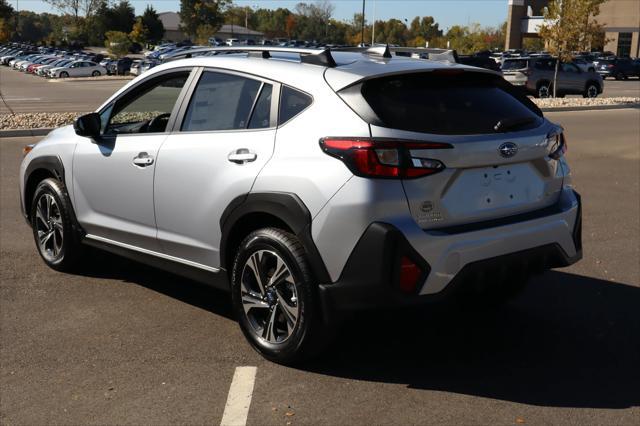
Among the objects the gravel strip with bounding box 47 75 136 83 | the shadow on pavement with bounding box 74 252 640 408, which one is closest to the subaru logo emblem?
the shadow on pavement with bounding box 74 252 640 408

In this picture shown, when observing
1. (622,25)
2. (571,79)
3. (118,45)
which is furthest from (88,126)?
(622,25)

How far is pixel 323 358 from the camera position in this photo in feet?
14.7

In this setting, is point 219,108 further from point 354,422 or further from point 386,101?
point 354,422

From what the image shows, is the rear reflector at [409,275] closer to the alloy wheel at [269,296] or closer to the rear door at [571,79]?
the alloy wheel at [269,296]

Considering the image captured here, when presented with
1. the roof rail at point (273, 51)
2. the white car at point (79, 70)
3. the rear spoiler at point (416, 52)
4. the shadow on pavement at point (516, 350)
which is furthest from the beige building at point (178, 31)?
the shadow on pavement at point (516, 350)

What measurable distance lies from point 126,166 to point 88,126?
0.49 m

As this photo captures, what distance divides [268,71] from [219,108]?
43cm

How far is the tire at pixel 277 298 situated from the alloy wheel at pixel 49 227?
217 centimetres

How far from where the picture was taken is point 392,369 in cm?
436

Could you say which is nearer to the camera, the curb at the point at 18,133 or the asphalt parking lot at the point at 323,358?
the asphalt parking lot at the point at 323,358

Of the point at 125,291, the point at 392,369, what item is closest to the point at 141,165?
the point at 125,291

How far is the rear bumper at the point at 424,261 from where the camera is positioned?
382cm

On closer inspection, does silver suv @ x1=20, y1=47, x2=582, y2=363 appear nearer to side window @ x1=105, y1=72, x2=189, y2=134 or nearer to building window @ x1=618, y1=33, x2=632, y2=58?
side window @ x1=105, y1=72, x2=189, y2=134

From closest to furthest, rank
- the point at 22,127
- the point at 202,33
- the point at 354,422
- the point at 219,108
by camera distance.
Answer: the point at 354,422, the point at 219,108, the point at 22,127, the point at 202,33
